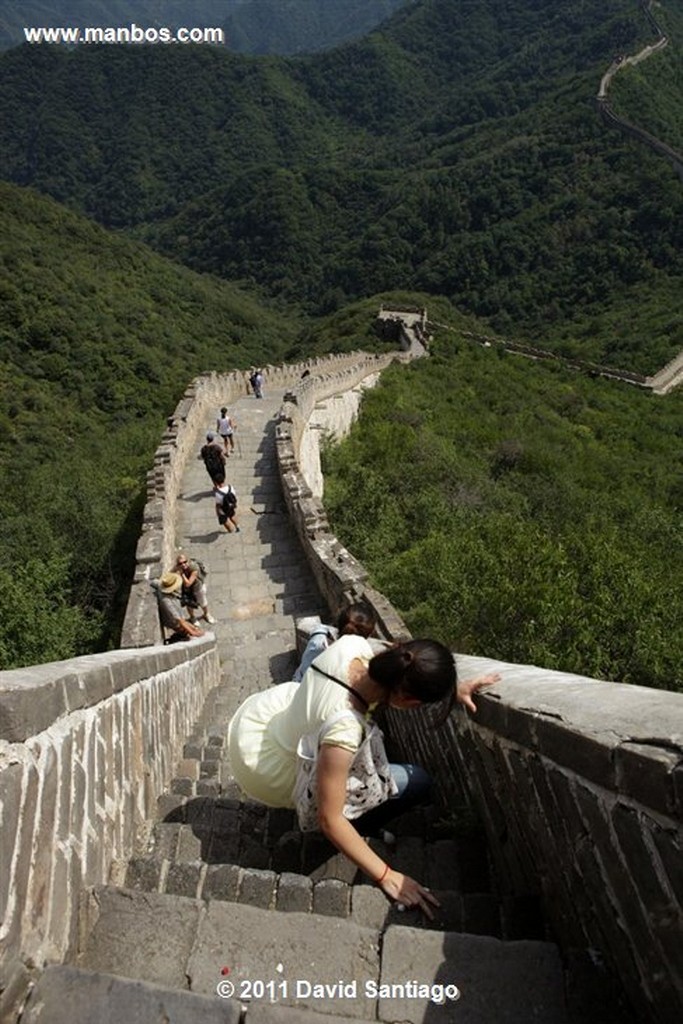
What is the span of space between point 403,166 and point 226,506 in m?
102

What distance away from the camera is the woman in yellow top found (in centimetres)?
227

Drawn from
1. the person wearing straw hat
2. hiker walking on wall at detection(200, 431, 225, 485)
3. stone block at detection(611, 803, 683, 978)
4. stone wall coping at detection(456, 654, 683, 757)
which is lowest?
stone block at detection(611, 803, 683, 978)

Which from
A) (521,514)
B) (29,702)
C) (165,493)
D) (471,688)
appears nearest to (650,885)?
(471,688)

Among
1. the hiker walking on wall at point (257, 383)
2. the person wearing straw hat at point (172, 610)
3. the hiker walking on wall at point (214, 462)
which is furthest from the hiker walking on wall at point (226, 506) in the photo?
the hiker walking on wall at point (257, 383)

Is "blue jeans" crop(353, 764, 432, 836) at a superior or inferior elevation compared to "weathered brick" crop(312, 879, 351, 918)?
superior

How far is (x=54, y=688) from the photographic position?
2.06m

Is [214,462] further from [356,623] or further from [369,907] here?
[369,907]

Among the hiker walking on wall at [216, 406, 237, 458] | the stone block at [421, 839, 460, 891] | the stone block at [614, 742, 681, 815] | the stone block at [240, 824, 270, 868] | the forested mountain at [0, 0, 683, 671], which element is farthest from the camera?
the hiker walking on wall at [216, 406, 237, 458]

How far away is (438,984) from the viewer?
1.88m

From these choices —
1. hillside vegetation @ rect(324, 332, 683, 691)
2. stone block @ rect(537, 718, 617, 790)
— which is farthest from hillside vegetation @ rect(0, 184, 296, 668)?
stone block @ rect(537, 718, 617, 790)

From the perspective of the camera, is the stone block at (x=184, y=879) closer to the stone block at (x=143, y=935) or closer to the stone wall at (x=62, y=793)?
the stone wall at (x=62, y=793)

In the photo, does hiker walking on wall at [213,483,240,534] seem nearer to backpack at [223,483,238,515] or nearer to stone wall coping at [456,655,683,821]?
backpack at [223,483,238,515]

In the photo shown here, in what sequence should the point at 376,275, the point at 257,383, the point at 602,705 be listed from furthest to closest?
the point at 376,275, the point at 257,383, the point at 602,705

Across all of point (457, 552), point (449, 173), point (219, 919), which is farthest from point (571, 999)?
point (449, 173)
